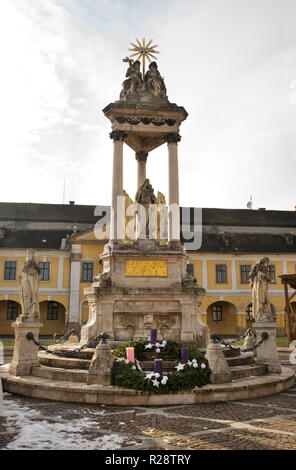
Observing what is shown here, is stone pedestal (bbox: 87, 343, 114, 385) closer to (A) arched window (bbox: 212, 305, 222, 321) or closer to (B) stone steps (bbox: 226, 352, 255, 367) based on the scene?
(B) stone steps (bbox: 226, 352, 255, 367)

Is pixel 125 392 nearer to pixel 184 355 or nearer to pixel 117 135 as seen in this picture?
pixel 184 355

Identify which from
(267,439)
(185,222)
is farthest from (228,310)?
(267,439)

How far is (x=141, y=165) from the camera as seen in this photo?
1430cm

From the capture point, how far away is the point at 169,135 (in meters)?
12.9

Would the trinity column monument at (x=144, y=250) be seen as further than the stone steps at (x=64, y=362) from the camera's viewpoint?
Yes

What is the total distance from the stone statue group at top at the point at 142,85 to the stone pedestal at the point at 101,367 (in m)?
8.41

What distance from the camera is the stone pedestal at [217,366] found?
26.6 feet

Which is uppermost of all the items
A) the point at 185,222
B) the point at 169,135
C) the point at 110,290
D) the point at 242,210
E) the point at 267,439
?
the point at 242,210

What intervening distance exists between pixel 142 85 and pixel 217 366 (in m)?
9.41

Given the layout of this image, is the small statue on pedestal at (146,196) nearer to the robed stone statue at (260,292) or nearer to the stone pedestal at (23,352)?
the robed stone statue at (260,292)

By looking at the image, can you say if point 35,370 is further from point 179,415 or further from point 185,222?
point 185,222

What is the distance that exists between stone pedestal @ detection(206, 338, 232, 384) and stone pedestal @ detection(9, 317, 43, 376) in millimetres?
4051

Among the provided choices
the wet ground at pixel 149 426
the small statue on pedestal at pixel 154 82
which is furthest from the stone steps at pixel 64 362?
the small statue on pedestal at pixel 154 82

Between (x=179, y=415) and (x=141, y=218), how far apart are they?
698cm
